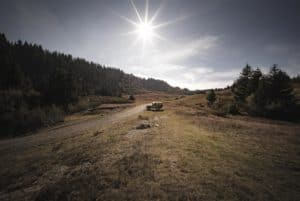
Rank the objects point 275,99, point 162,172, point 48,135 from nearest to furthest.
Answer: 1. point 162,172
2. point 48,135
3. point 275,99

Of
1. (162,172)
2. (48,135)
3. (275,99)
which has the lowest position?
(48,135)

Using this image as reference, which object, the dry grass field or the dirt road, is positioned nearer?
the dry grass field

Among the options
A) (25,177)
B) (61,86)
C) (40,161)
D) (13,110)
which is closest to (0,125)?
(13,110)

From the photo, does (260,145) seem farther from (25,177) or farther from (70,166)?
(25,177)

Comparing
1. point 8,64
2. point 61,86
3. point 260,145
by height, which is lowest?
point 260,145

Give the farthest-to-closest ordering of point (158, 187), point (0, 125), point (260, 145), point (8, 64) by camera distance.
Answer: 1. point (8, 64)
2. point (0, 125)
3. point (260, 145)
4. point (158, 187)

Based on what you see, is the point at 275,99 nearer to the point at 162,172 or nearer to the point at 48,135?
the point at 162,172

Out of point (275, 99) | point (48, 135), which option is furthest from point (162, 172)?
point (275, 99)

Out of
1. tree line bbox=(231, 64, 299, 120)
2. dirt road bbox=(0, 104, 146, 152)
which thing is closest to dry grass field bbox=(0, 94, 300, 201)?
dirt road bbox=(0, 104, 146, 152)

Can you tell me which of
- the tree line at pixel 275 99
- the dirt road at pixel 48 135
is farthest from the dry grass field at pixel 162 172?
the tree line at pixel 275 99

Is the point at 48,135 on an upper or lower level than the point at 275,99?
lower

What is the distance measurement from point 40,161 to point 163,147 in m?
9.13

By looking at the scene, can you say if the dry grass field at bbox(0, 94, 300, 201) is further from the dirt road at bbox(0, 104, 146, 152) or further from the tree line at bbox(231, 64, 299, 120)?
the tree line at bbox(231, 64, 299, 120)

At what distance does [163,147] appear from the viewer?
38.2 feet
